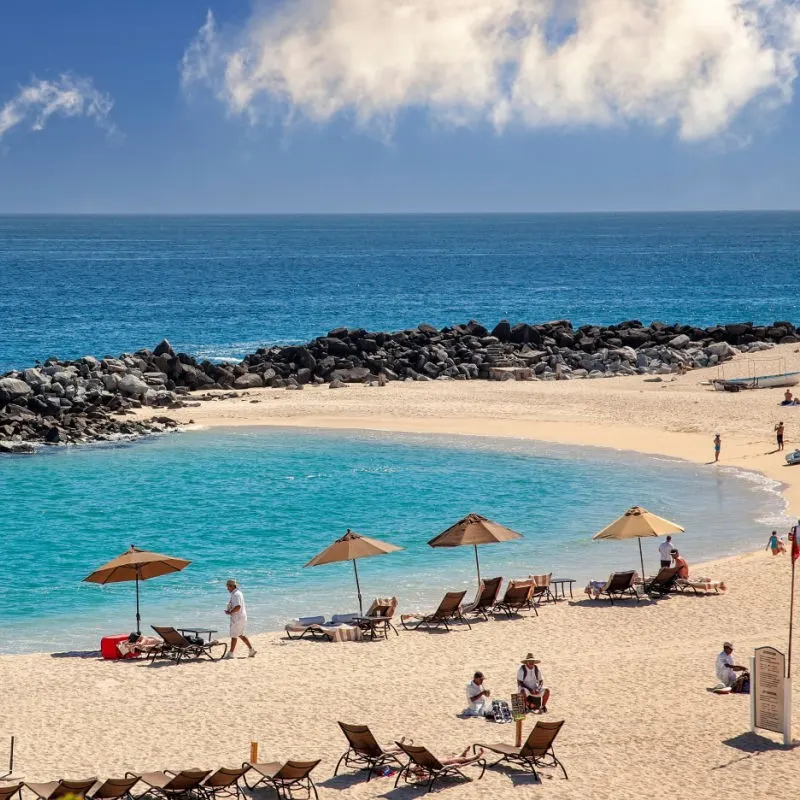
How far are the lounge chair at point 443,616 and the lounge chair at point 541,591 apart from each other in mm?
1714

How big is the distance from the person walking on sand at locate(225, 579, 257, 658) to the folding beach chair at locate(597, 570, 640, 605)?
7021 millimetres

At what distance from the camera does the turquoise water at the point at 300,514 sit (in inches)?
1016

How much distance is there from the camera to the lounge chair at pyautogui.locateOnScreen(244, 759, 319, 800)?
14.2 metres

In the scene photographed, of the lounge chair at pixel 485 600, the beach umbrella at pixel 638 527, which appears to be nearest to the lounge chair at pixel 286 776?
the lounge chair at pixel 485 600

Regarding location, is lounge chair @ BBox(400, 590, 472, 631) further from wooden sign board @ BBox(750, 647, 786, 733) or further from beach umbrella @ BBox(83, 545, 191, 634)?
wooden sign board @ BBox(750, 647, 786, 733)

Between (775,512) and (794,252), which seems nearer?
(775,512)

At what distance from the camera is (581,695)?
17703 mm

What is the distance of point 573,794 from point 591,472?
77.3ft

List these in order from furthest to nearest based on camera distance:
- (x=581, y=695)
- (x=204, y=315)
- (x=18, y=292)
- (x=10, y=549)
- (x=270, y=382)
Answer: (x=18, y=292)
(x=204, y=315)
(x=270, y=382)
(x=10, y=549)
(x=581, y=695)

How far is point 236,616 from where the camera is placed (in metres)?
20.6

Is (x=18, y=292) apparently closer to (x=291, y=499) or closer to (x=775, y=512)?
(x=291, y=499)

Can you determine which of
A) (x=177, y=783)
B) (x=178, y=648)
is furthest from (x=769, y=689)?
(x=178, y=648)

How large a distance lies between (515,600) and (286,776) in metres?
9.41

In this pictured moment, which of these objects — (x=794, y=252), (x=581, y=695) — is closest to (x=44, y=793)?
(x=581, y=695)
